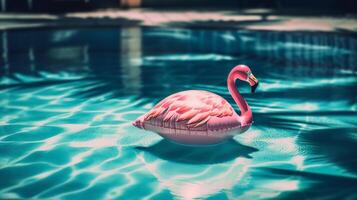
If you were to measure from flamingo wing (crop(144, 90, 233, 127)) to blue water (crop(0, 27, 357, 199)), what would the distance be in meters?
0.39

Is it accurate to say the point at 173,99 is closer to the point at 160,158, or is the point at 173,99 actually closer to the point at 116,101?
the point at 160,158

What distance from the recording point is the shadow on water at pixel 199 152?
4680 mm

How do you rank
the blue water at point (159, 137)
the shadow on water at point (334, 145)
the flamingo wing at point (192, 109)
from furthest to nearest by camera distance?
the shadow on water at point (334, 145), the flamingo wing at point (192, 109), the blue water at point (159, 137)

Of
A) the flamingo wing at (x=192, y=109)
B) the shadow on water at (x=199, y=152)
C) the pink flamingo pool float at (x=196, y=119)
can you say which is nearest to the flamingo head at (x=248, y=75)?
the pink flamingo pool float at (x=196, y=119)

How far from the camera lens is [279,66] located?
32.1ft

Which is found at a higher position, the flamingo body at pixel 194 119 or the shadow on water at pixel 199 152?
the flamingo body at pixel 194 119

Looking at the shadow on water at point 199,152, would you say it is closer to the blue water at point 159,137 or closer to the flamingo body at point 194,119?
the blue water at point 159,137

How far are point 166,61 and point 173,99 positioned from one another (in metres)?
5.61

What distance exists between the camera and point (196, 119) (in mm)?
4539

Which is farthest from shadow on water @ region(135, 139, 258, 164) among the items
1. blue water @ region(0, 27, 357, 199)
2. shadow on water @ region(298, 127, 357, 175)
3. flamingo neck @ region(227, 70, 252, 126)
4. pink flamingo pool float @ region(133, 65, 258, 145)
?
shadow on water @ region(298, 127, 357, 175)

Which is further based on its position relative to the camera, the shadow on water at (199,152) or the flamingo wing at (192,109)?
the shadow on water at (199,152)

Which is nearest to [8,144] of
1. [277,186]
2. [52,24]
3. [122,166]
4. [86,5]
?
[122,166]

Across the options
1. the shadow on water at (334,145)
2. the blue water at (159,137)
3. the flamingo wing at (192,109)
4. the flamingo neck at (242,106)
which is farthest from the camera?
the flamingo neck at (242,106)

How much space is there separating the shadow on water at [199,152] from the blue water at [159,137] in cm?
1
